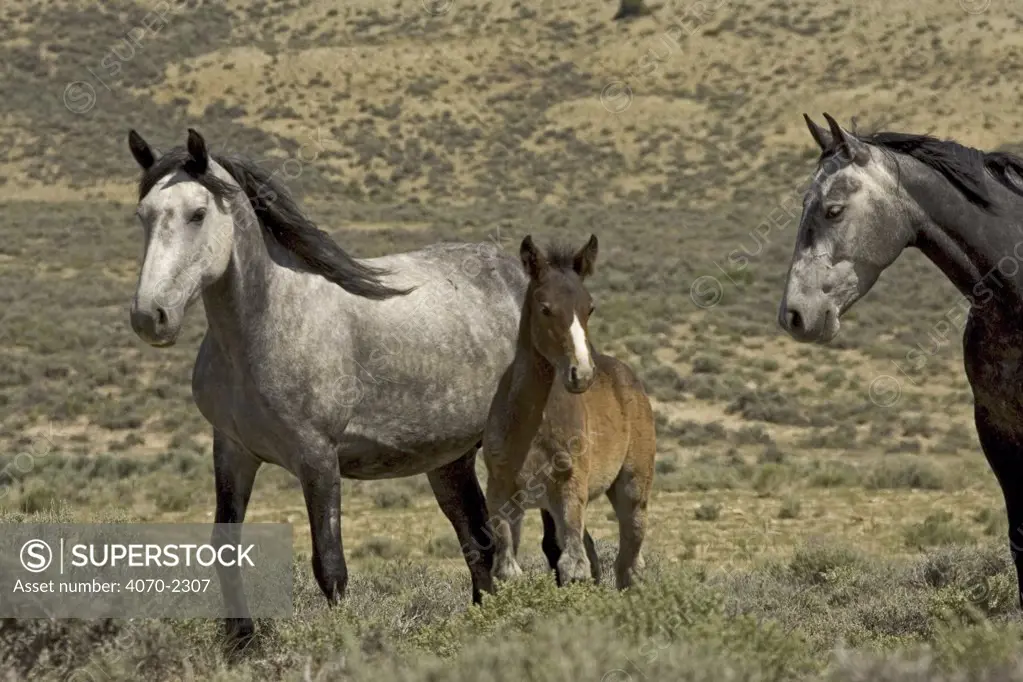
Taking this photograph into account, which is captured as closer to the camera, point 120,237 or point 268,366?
point 268,366

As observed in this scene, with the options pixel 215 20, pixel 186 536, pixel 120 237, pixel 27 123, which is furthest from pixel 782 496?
pixel 215 20

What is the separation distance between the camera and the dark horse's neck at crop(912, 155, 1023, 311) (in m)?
5.64

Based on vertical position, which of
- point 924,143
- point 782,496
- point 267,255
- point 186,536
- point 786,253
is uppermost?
point 924,143

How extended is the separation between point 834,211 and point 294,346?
8.52 feet

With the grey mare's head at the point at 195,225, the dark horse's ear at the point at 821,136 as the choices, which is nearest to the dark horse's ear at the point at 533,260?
the grey mare's head at the point at 195,225

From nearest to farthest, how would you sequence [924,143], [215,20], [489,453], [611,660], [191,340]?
[611,660] < [924,143] < [489,453] < [191,340] < [215,20]

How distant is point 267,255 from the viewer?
6.40m

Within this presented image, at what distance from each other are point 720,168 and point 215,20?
28319 millimetres

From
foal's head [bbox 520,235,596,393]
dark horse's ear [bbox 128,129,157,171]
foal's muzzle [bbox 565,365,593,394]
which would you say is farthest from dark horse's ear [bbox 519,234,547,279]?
dark horse's ear [bbox 128,129,157,171]

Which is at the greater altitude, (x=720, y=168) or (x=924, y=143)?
(x=924, y=143)

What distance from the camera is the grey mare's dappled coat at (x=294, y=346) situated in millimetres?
5902

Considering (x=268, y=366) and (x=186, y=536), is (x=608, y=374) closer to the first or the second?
(x=268, y=366)

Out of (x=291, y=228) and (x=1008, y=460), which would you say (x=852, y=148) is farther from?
(x=291, y=228)

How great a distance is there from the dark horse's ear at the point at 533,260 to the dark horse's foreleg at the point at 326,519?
4.33 feet
